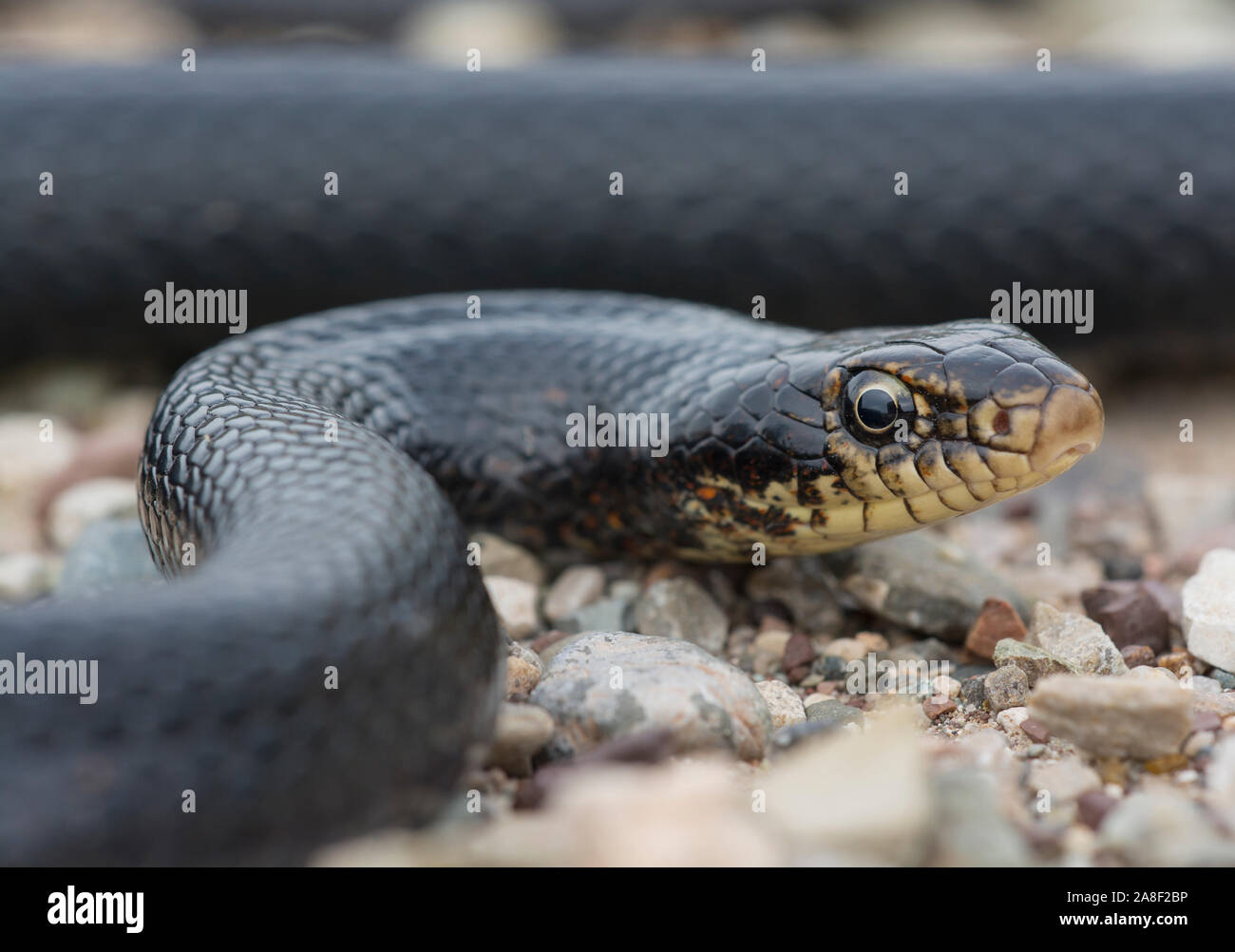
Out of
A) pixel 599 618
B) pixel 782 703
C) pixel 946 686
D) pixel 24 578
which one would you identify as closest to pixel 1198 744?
Result: pixel 946 686

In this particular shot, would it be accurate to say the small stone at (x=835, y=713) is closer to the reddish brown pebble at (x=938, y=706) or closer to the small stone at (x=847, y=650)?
the reddish brown pebble at (x=938, y=706)

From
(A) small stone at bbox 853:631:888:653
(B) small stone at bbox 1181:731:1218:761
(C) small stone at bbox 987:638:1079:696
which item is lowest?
(B) small stone at bbox 1181:731:1218:761

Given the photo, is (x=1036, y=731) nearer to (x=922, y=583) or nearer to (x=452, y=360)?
(x=922, y=583)

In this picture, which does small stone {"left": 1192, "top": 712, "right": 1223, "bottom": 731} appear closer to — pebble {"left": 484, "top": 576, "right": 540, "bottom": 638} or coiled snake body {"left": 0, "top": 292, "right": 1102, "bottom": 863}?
coiled snake body {"left": 0, "top": 292, "right": 1102, "bottom": 863}

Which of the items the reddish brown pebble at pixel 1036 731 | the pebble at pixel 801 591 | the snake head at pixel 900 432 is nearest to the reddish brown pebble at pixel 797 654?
the pebble at pixel 801 591

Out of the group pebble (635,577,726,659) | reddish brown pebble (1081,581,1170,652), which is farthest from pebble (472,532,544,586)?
reddish brown pebble (1081,581,1170,652)
